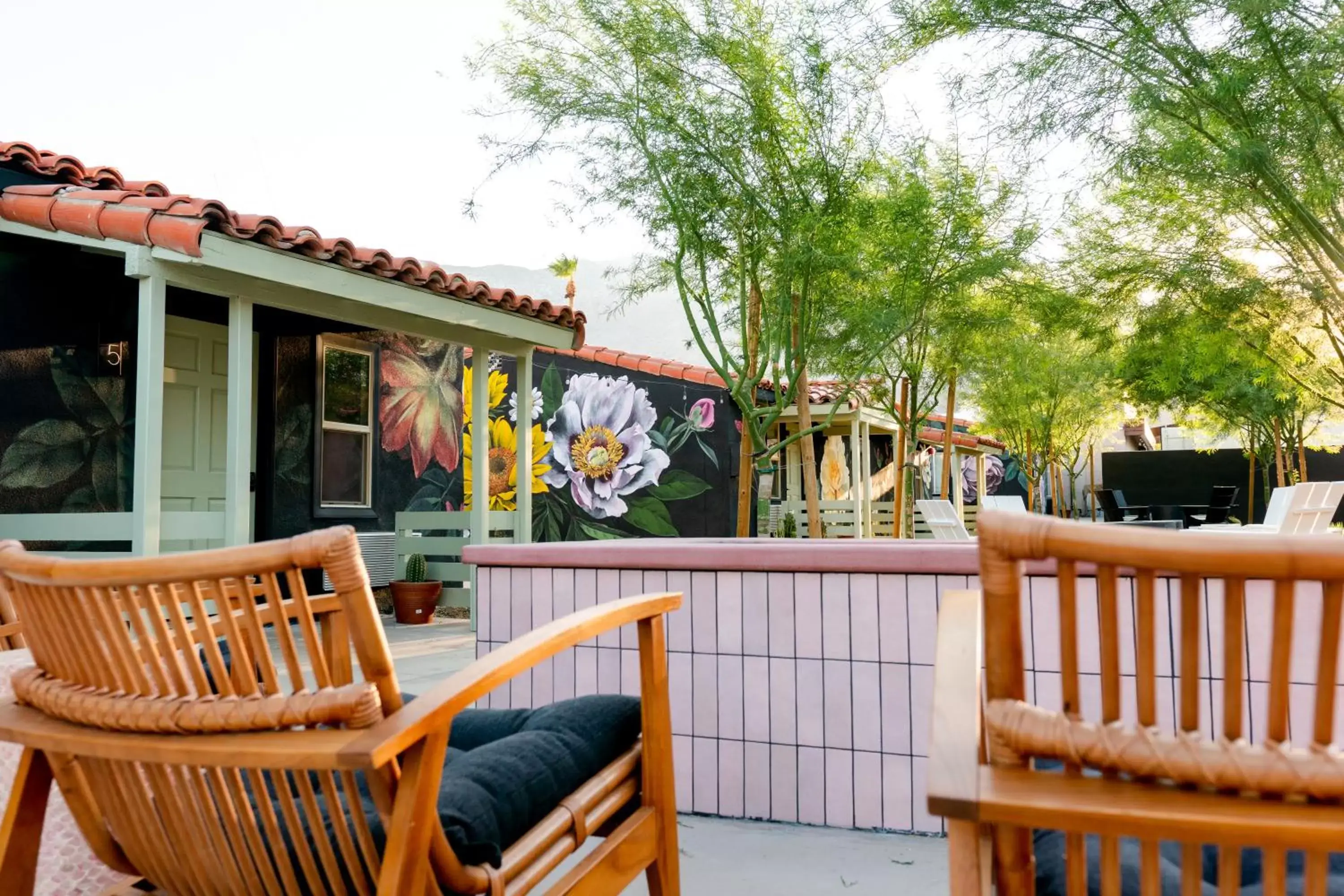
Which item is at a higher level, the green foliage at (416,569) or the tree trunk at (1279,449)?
the tree trunk at (1279,449)

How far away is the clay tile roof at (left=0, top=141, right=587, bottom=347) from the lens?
4895 mm

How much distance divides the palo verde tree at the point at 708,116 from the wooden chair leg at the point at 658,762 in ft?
20.7

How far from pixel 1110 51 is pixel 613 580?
5.20 meters

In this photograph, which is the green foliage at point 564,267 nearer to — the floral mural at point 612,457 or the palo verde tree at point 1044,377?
the floral mural at point 612,457

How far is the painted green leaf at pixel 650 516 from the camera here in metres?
12.6

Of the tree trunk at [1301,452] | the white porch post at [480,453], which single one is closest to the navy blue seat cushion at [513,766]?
the white porch post at [480,453]

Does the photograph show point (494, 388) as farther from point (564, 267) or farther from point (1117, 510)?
point (1117, 510)

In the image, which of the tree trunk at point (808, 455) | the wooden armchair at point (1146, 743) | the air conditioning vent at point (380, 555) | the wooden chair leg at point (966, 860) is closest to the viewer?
the wooden armchair at point (1146, 743)

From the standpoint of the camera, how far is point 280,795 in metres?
1.19

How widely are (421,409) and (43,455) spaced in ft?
11.5

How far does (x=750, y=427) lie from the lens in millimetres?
9008

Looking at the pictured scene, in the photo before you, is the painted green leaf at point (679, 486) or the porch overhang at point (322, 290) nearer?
the porch overhang at point (322, 290)

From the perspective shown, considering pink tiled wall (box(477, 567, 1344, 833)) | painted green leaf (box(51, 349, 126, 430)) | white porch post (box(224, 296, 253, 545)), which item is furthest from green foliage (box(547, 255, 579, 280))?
pink tiled wall (box(477, 567, 1344, 833))

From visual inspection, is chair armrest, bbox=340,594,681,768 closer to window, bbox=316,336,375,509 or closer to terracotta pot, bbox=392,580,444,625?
terracotta pot, bbox=392,580,444,625
